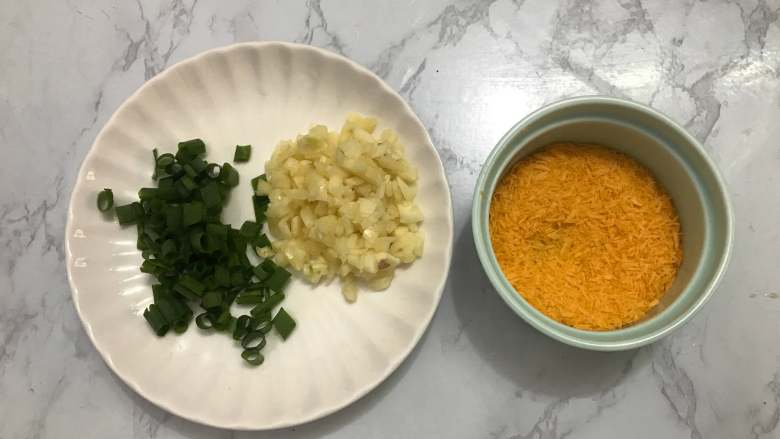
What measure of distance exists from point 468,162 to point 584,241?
0.33 meters

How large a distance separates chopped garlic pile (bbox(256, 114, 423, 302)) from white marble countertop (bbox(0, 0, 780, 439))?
0.16 meters

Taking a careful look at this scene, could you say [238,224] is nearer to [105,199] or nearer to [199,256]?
[199,256]

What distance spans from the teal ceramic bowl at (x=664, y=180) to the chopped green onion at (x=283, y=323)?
0.42 m

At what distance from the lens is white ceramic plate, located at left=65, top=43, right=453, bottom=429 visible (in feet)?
3.87

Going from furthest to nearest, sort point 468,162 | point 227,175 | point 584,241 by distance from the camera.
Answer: point 468,162 → point 227,175 → point 584,241

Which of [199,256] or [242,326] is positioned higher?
[199,256]

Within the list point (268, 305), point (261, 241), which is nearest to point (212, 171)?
point (261, 241)

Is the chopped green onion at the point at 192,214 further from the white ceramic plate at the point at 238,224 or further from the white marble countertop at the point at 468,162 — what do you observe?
the white marble countertop at the point at 468,162

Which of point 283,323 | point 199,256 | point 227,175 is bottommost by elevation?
point 283,323

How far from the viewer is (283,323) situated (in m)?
1.20

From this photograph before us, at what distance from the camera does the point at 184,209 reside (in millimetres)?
1181

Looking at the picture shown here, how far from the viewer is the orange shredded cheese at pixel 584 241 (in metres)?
1.12

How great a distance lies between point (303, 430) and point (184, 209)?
0.52 m

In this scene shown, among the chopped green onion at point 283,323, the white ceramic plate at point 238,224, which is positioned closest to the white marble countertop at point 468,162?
the white ceramic plate at point 238,224
